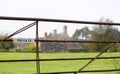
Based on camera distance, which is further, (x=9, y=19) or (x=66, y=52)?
(x=66, y=52)

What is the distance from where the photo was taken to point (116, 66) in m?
7.24

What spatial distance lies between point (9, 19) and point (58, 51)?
2131 mm

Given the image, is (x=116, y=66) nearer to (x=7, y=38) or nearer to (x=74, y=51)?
(x=74, y=51)

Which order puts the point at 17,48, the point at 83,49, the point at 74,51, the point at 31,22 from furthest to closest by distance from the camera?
the point at 83,49 → the point at 74,51 → the point at 17,48 → the point at 31,22

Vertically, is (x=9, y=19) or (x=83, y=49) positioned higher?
(x=9, y=19)

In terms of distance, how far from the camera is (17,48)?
4453mm

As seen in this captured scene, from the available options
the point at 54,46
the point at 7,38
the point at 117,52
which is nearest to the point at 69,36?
the point at 54,46

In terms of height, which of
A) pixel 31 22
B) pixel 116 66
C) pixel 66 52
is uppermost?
pixel 31 22

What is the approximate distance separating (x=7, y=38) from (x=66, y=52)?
191 centimetres

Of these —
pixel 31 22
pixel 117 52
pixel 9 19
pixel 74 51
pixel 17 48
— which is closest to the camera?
pixel 9 19

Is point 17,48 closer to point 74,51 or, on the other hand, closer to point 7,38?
point 7,38

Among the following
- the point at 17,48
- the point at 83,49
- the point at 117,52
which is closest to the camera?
the point at 17,48

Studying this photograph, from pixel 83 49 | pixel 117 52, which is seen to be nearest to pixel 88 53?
pixel 83 49

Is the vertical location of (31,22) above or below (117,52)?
above
